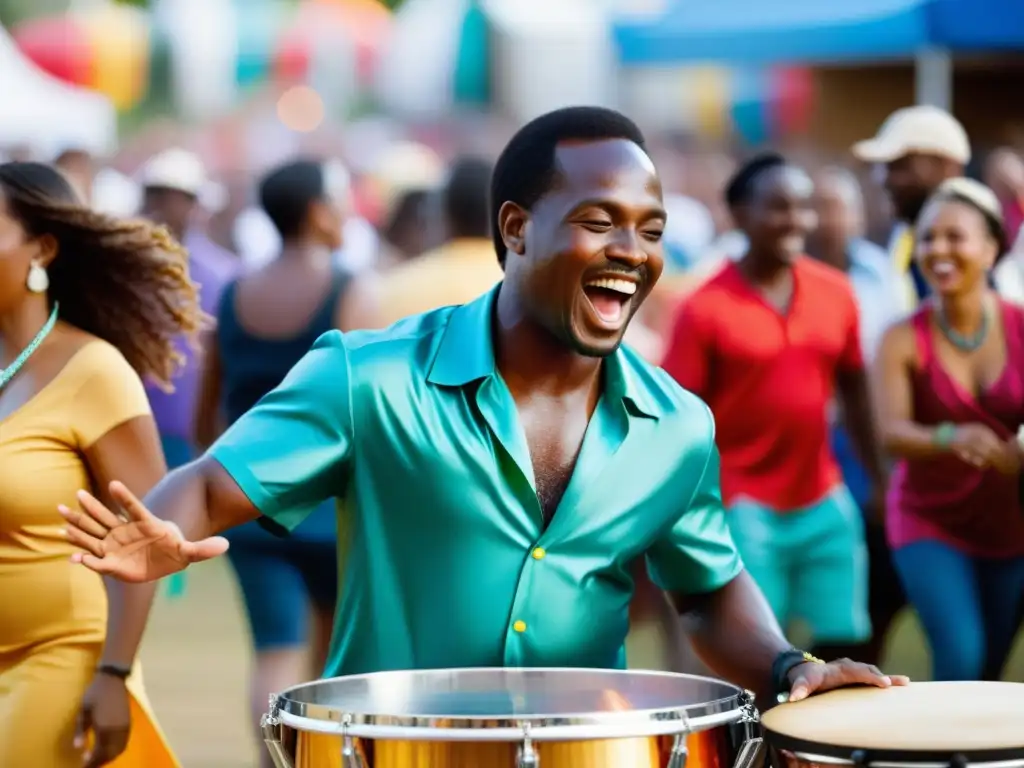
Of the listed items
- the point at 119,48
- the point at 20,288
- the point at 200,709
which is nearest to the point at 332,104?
the point at 119,48

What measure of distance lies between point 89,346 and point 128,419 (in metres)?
0.21

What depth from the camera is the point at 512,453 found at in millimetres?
3691

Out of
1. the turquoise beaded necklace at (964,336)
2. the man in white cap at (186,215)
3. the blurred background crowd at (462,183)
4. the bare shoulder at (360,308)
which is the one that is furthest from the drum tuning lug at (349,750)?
the man in white cap at (186,215)

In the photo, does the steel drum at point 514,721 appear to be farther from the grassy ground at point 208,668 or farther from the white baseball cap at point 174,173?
the white baseball cap at point 174,173

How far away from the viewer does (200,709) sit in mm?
8891

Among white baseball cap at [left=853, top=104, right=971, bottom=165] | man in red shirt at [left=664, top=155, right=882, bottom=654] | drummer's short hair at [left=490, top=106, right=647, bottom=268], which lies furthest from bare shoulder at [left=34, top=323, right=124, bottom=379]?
white baseball cap at [left=853, top=104, right=971, bottom=165]

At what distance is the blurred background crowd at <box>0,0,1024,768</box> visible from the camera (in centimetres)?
745

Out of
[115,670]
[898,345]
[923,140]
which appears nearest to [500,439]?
[115,670]

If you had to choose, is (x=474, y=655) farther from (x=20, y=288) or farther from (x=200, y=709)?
(x=200, y=709)

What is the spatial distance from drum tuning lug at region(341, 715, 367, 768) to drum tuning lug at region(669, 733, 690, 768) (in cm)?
46

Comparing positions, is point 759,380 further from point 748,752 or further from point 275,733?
point 275,733

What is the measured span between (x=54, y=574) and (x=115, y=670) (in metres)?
0.25

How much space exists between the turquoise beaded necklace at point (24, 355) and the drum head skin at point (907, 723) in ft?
6.58

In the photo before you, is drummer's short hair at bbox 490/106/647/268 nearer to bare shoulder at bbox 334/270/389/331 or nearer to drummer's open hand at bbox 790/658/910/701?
drummer's open hand at bbox 790/658/910/701
